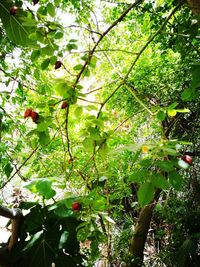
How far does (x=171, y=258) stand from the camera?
2.46 meters

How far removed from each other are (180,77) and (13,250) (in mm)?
1876

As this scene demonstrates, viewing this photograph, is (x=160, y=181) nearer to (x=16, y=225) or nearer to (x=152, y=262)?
(x=16, y=225)

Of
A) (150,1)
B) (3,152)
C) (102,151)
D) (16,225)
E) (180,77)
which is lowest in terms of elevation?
(16,225)

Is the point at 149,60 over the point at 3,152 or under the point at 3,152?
over

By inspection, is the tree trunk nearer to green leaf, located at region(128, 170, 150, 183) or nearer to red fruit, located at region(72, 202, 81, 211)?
red fruit, located at region(72, 202, 81, 211)

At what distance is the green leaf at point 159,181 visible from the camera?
59 cm

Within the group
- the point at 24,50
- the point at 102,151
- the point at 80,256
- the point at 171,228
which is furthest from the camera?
the point at 171,228

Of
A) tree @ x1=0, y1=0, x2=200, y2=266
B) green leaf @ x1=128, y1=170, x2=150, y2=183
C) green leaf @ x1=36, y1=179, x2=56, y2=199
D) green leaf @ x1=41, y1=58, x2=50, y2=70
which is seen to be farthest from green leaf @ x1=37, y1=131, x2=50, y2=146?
green leaf @ x1=128, y1=170, x2=150, y2=183

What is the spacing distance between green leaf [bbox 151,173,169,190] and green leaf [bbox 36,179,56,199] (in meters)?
0.33

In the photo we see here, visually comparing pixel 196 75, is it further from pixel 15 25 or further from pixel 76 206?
pixel 15 25

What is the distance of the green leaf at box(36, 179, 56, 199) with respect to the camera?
0.81 metres

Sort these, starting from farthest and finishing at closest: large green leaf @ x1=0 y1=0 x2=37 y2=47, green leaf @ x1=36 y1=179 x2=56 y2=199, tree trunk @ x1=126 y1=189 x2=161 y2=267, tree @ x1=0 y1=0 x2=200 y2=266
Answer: tree trunk @ x1=126 y1=189 x2=161 y2=267, large green leaf @ x1=0 y1=0 x2=37 y2=47, green leaf @ x1=36 y1=179 x2=56 y2=199, tree @ x1=0 y1=0 x2=200 y2=266

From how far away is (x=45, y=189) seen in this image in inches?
32.0

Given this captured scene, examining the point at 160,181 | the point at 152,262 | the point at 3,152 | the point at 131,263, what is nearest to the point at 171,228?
the point at 152,262
